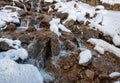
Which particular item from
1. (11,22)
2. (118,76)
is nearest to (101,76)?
(118,76)

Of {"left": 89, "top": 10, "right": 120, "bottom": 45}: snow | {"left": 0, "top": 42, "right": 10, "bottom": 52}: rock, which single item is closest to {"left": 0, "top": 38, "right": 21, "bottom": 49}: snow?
{"left": 0, "top": 42, "right": 10, "bottom": 52}: rock

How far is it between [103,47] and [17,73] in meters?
3.27

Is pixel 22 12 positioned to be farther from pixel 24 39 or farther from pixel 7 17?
pixel 24 39

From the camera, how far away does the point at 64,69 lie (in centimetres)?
694

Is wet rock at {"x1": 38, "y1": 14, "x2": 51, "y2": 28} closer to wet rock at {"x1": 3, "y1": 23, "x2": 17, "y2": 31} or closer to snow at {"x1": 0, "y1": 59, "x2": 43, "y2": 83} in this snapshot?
wet rock at {"x1": 3, "y1": 23, "x2": 17, "y2": 31}

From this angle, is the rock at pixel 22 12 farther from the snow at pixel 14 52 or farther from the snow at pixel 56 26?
the snow at pixel 14 52

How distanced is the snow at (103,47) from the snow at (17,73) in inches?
104

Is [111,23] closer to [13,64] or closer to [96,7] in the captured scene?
[96,7]

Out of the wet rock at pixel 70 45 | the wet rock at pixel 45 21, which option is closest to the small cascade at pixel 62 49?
the wet rock at pixel 70 45

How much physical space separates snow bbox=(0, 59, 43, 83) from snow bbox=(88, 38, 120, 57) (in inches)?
104

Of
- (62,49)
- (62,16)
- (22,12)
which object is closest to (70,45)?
(62,49)

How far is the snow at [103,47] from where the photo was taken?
7.67 meters

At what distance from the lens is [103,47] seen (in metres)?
7.90

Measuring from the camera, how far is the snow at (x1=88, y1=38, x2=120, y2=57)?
7673 millimetres
